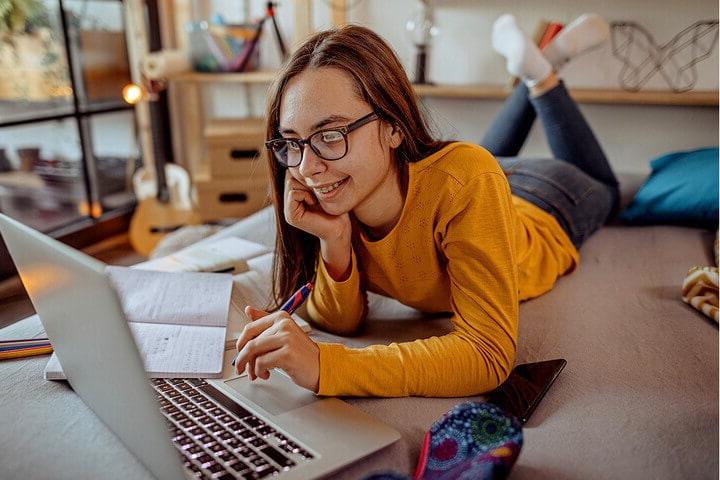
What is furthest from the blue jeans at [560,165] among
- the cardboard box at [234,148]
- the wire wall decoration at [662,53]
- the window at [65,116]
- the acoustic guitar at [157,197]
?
the window at [65,116]

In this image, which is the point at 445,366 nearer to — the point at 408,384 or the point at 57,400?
the point at 408,384

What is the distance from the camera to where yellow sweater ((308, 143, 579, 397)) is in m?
0.87

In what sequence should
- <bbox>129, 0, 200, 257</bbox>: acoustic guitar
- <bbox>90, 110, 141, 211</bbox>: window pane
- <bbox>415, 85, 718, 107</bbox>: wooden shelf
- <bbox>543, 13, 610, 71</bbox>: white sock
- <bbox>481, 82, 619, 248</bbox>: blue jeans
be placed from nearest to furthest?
<bbox>481, 82, 619, 248</bbox>: blue jeans, <bbox>543, 13, 610, 71</bbox>: white sock, <bbox>415, 85, 718, 107</bbox>: wooden shelf, <bbox>129, 0, 200, 257</bbox>: acoustic guitar, <bbox>90, 110, 141, 211</bbox>: window pane

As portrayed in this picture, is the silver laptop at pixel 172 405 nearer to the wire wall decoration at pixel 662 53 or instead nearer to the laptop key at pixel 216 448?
the laptop key at pixel 216 448

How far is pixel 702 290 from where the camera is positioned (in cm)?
122

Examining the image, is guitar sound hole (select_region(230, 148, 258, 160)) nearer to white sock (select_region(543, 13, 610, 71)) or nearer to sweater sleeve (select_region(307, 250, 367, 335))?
white sock (select_region(543, 13, 610, 71))

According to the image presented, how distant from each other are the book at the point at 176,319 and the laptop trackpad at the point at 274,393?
0.16 feet

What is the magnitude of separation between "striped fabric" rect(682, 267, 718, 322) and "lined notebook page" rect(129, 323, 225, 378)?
2.94 feet

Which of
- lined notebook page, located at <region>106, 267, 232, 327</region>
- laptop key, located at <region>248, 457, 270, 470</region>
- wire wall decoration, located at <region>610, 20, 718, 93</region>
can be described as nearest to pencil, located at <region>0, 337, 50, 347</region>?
lined notebook page, located at <region>106, 267, 232, 327</region>

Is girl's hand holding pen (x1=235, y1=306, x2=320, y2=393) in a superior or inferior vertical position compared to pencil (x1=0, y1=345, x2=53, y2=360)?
superior

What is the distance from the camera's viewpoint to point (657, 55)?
222 centimetres

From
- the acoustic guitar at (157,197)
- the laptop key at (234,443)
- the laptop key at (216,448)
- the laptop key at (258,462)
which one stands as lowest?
the acoustic guitar at (157,197)

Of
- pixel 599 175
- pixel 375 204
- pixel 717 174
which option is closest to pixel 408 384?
pixel 375 204

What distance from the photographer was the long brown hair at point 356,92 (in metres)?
0.93
